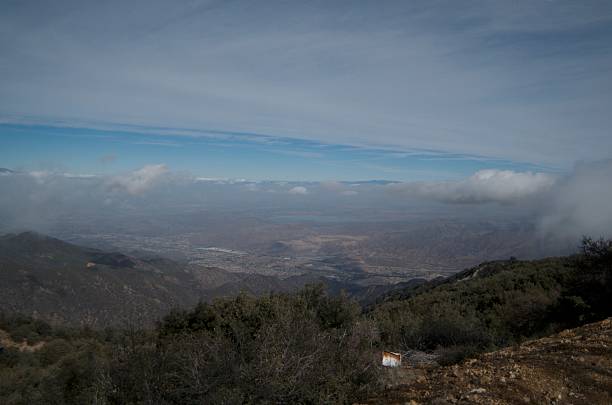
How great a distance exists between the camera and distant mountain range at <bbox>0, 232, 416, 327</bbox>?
199 feet

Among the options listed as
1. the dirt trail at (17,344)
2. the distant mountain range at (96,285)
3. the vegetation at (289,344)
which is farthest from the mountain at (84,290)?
the vegetation at (289,344)

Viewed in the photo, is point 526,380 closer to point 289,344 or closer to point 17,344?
point 289,344

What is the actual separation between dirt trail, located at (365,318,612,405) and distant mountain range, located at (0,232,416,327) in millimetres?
28116

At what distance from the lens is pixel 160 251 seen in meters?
192

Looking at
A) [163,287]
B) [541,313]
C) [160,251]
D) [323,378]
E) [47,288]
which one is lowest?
[160,251]

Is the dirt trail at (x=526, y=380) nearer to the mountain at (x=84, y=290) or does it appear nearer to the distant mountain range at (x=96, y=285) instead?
the distant mountain range at (x=96, y=285)

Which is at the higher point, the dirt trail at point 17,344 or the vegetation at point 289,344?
the vegetation at point 289,344

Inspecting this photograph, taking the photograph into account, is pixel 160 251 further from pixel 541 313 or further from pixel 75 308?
pixel 541 313

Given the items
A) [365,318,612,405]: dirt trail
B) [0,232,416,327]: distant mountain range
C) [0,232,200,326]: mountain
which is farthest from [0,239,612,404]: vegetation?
[0,232,200,326]: mountain

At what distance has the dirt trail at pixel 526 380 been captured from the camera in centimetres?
569

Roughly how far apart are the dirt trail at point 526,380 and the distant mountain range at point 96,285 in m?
28.1

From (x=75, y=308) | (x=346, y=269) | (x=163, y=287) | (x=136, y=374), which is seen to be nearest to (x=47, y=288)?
(x=75, y=308)

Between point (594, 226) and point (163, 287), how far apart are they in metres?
218

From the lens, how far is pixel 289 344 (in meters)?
7.07
